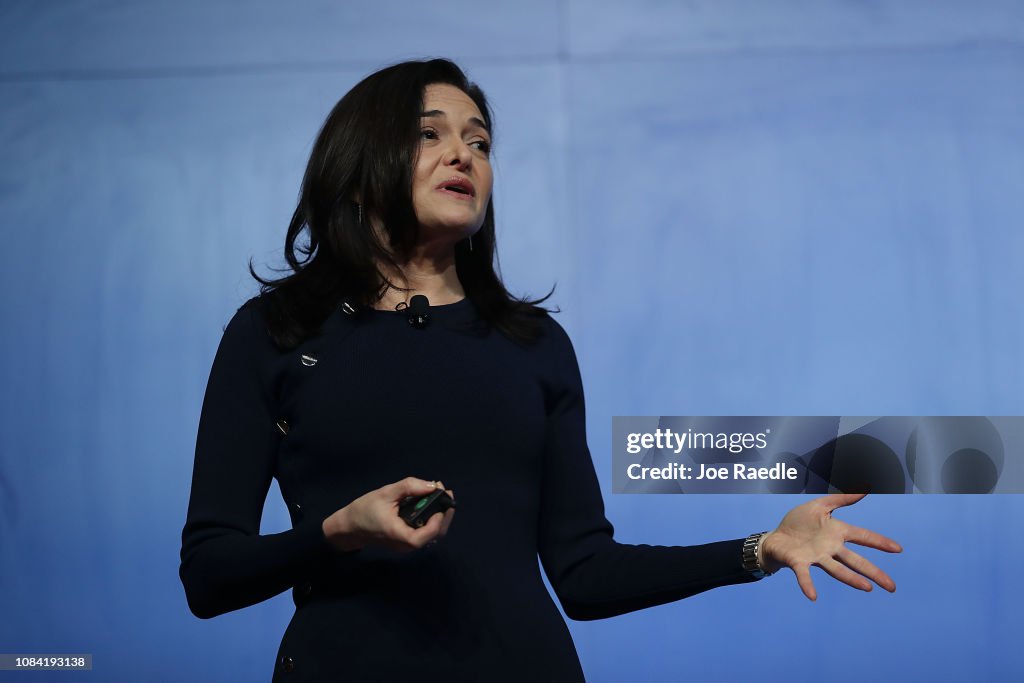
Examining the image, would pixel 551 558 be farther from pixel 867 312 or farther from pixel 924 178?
pixel 924 178

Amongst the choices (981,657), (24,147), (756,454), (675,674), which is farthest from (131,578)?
(981,657)

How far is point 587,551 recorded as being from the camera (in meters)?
1.27

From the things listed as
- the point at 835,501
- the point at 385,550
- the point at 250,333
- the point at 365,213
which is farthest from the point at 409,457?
the point at 835,501

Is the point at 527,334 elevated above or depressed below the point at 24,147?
below

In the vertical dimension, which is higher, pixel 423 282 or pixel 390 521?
pixel 423 282

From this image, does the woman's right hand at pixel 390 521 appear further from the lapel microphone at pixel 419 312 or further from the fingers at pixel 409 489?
the lapel microphone at pixel 419 312

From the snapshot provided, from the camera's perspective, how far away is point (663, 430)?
2.56m

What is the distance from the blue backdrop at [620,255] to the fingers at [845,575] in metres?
1.47

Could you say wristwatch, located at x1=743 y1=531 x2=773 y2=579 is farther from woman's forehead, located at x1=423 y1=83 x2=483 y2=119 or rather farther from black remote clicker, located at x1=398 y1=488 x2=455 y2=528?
woman's forehead, located at x1=423 y1=83 x2=483 y2=119

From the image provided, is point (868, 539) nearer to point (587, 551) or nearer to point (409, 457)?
point (587, 551)

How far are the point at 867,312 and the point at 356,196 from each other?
157cm

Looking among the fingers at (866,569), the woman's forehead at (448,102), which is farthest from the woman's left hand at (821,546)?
the woman's forehead at (448,102)

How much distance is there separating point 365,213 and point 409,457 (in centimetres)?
32

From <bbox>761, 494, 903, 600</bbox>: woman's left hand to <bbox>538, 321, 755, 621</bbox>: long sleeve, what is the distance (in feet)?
0.16
